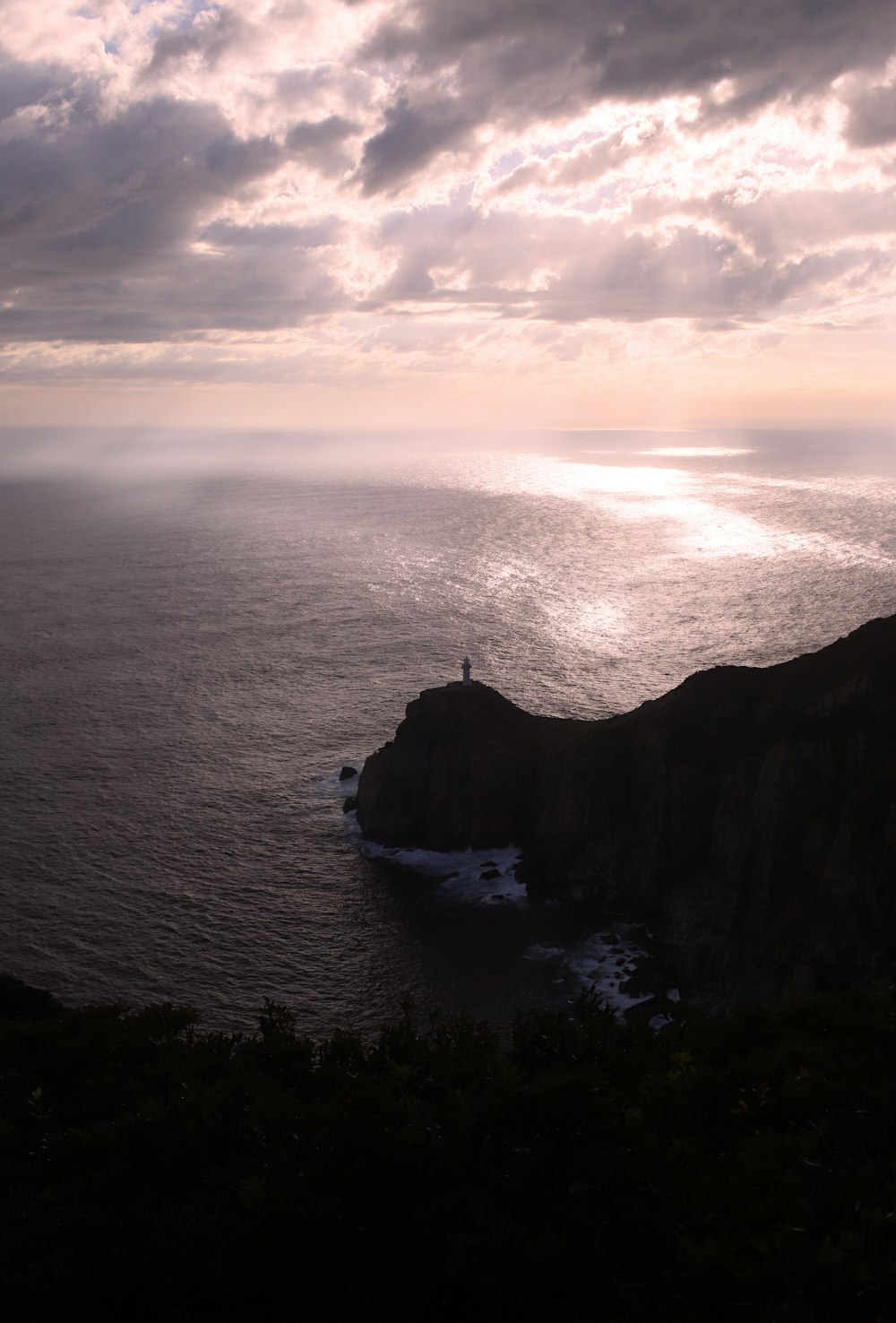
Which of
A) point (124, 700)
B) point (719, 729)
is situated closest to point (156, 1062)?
point (719, 729)

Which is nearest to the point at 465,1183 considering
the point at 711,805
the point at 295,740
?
the point at 711,805

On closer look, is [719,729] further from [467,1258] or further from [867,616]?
[867,616]

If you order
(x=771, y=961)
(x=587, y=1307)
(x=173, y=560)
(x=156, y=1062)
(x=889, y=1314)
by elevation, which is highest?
(x=173, y=560)

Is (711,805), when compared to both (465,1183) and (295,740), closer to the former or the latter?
(465,1183)

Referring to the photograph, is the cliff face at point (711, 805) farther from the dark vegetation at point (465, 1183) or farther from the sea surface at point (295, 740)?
the dark vegetation at point (465, 1183)

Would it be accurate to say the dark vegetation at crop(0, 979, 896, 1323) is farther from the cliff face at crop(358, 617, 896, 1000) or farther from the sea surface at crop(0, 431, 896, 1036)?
the sea surface at crop(0, 431, 896, 1036)

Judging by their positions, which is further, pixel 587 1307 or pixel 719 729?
pixel 719 729

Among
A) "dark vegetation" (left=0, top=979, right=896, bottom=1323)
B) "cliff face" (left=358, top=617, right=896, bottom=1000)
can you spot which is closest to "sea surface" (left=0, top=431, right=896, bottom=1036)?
"cliff face" (left=358, top=617, right=896, bottom=1000)
